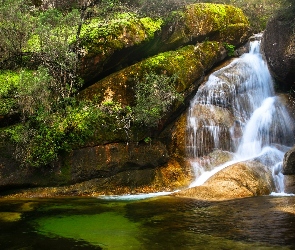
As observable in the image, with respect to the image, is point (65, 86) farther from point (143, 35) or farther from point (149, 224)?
point (149, 224)

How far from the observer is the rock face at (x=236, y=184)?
1207cm

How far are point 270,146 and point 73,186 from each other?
9893 millimetres

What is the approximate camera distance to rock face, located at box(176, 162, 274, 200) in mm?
12070

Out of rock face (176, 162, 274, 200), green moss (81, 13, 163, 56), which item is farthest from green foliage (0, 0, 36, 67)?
rock face (176, 162, 274, 200)

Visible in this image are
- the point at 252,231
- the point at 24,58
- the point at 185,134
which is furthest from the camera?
the point at 185,134

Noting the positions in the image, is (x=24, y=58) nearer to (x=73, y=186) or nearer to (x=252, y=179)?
(x=73, y=186)

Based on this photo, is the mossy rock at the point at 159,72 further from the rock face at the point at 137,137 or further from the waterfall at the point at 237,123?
the waterfall at the point at 237,123

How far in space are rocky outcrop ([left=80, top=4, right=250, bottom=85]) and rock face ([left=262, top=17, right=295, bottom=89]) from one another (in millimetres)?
3280

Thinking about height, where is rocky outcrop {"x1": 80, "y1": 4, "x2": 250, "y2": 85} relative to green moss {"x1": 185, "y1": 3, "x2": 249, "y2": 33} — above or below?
below

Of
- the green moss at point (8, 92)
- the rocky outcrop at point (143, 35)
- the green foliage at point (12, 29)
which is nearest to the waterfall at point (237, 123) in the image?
the rocky outcrop at point (143, 35)

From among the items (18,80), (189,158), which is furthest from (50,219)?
(189,158)

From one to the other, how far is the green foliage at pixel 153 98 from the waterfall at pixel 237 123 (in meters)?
2.25

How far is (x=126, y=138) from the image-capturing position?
586 inches

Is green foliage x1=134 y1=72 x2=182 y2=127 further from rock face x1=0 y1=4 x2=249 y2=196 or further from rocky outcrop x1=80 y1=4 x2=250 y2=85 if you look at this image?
rocky outcrop x1=80 y1=4 x2=250 y2=85
